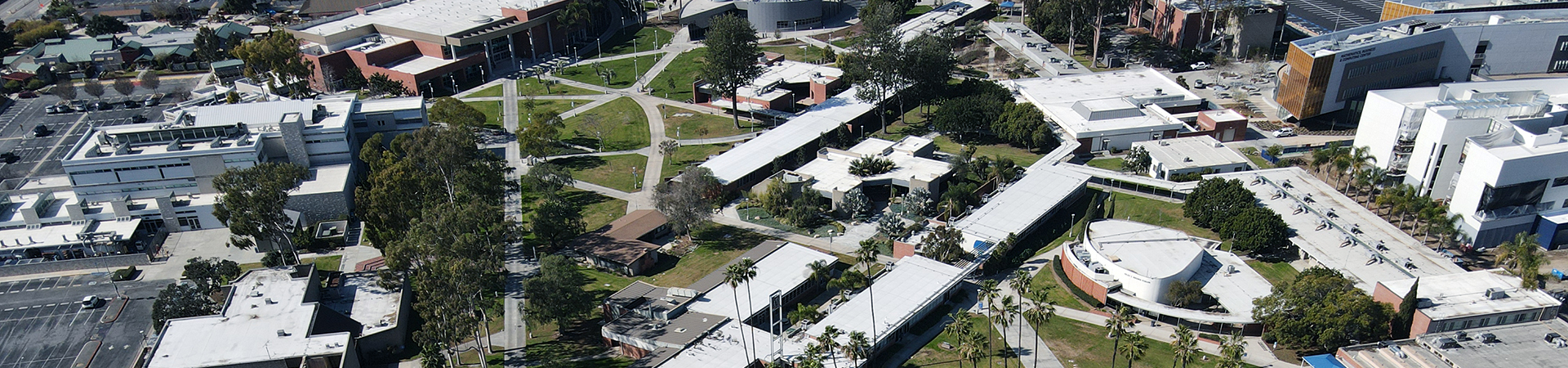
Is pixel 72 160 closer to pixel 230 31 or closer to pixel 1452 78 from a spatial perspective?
pixel 230 31

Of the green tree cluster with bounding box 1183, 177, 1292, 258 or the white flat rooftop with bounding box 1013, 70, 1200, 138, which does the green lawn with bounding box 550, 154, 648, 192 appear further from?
the green tree cluster with bounding box 1183, 177, 1292, 258

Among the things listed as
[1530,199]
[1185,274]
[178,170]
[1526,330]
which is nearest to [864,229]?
[1185,274]

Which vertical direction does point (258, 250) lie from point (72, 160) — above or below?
below

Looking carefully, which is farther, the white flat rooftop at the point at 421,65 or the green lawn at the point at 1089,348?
the white flat rooftop at the point at 421,65

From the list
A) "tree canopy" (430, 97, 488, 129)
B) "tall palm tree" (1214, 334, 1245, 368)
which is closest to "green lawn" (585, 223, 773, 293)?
"tree canopy" (430, 97, 488, 129)

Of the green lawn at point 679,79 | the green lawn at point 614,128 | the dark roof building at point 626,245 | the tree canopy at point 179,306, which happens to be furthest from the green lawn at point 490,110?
the tree canopy at point 179,306

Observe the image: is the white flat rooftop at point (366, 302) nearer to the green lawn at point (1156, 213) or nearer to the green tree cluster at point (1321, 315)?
the green tree cluster at point (1321, 315)
